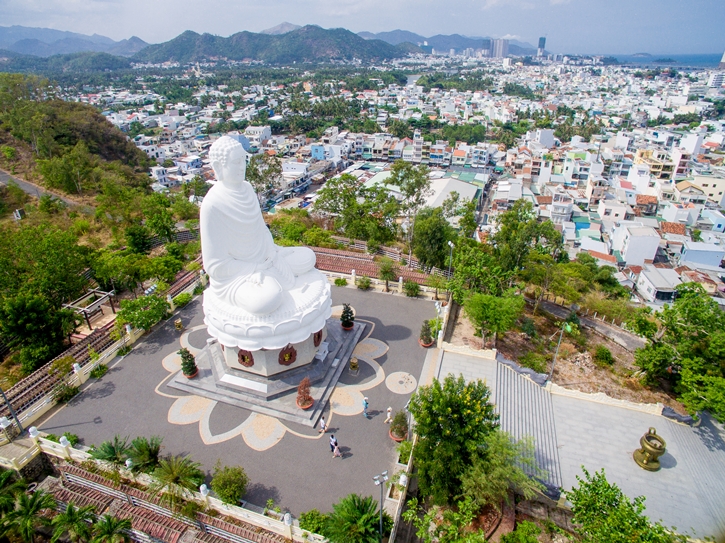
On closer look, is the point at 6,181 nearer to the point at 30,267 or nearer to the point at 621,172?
the point at 30,267

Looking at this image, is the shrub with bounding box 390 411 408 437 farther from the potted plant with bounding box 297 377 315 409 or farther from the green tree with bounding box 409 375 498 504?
the potted plant with bounding box 297 377 315 409

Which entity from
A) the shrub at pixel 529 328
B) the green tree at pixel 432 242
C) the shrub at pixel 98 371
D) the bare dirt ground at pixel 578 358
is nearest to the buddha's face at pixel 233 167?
the shrub at pixel 98 371

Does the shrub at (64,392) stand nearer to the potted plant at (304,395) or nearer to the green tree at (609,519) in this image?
the potted plant at (304,395)

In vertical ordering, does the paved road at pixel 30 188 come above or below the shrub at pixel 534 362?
above

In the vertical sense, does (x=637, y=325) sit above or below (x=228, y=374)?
above

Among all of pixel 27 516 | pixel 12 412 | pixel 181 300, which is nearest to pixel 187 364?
pixel 12 412

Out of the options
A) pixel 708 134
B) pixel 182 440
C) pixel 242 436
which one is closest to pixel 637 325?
pixel 242 436
